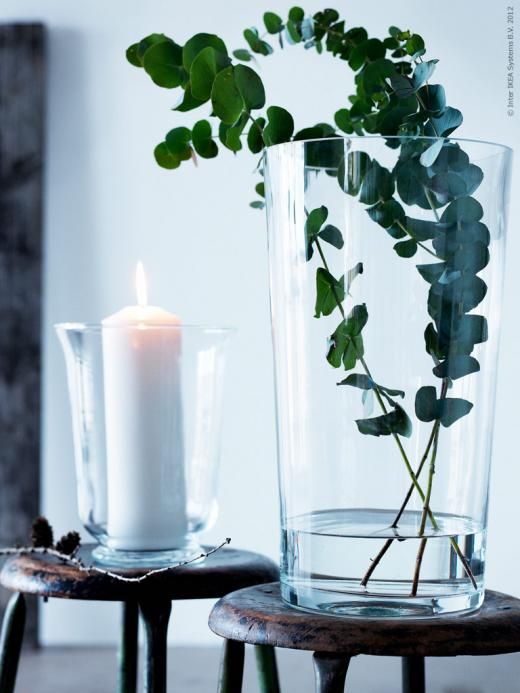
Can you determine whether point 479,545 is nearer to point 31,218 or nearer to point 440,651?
point 440,651

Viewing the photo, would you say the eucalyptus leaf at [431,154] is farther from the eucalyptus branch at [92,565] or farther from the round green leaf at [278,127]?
the eucalyptus branch at [92,565]

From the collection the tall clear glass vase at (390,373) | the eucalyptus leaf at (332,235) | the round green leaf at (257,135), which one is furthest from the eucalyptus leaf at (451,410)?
the round green leaf at (257,135)

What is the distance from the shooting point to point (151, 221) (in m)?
2.17

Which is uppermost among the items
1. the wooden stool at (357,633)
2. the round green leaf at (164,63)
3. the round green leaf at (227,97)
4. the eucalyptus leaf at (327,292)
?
the round green leaf at (164,63)

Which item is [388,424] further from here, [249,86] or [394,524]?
[249,86]

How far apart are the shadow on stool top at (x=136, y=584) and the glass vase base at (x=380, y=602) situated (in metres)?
0.17

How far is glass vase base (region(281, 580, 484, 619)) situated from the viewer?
1.79 feet

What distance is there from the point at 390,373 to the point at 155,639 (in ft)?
1.01

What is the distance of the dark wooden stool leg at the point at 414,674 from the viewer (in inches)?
30.9

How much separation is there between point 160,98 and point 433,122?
64.9 inches

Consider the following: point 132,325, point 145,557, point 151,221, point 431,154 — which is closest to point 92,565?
point 145,557

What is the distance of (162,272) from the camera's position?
2.16 meters

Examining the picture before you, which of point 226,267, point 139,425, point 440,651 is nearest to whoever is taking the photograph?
point 440,651

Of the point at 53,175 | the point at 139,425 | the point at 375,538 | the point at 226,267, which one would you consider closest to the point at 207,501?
the point at 139,425
